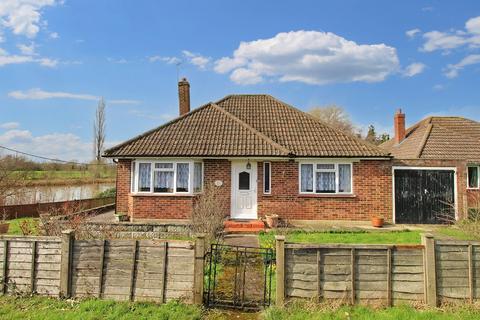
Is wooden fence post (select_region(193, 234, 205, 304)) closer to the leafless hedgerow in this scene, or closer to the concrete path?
the leafless hedgerow

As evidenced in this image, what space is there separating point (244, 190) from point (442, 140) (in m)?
13.7

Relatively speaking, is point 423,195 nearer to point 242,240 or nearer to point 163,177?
point 242,240

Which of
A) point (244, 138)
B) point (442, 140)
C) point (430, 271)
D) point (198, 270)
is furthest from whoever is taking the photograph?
point (442, 140)

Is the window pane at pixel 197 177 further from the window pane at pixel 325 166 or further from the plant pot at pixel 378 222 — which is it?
the plant pot at pixel 378 222

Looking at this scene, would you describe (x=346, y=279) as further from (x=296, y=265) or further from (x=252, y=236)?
(x=252, y=236)

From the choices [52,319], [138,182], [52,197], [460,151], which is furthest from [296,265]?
[52,197]

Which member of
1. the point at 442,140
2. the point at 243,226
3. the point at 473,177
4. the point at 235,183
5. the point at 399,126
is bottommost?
the point at 243,226

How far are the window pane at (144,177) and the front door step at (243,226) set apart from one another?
3762 mm

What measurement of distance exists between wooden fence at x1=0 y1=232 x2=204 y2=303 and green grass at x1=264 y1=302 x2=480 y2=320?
156 centimetres

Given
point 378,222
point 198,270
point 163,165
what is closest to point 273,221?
point 378,222

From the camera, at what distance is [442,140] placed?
64.2 feet

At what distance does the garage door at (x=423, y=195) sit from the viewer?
45.6 ft

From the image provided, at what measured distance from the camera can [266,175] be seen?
45.1 ft

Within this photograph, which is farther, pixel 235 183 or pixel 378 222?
pixel 235 183
